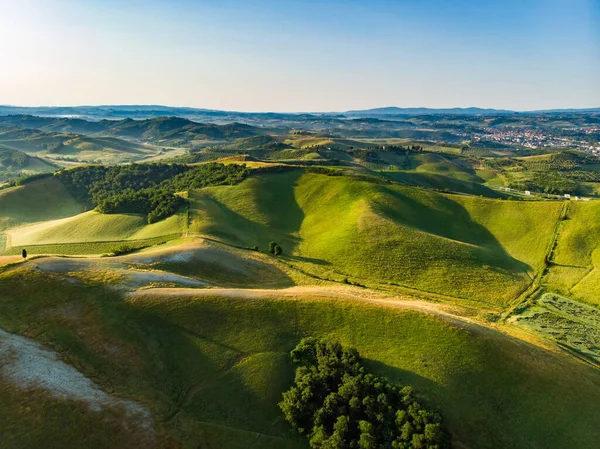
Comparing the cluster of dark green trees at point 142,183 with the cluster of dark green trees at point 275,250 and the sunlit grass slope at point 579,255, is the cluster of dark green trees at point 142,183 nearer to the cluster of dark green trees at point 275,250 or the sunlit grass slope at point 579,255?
the cluster of dark green trees at point 275,250

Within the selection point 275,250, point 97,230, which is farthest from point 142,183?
point 275,250

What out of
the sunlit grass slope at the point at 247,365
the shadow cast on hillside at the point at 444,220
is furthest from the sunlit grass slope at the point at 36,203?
the shadow cast on hillside at the point at 444,220

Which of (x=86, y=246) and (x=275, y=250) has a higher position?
(x=275, y=250)

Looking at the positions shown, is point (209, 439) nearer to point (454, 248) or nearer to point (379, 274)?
point (379, 274)

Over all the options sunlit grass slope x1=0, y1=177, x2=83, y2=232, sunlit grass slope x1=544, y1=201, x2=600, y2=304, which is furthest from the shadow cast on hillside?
sunlit grass slope x1=0, y1=177, x2=83, y2=232

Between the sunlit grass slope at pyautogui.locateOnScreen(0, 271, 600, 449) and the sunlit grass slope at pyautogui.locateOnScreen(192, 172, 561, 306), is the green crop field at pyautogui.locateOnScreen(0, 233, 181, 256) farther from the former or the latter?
the sunlit grass slope at pyautogui.locateOnScreen(0, 271, 600, 449)

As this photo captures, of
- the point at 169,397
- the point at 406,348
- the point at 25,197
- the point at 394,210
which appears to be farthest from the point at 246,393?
the point at 25,197

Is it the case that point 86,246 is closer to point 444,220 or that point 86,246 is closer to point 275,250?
point 275,250

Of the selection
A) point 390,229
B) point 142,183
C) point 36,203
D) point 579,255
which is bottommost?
point 36,203
